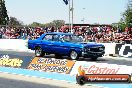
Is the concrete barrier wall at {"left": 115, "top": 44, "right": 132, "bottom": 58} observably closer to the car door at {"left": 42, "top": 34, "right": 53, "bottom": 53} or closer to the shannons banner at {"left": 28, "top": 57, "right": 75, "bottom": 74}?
the car door at {"left": 42, "top": 34, "right": 53, "bottom": 53}

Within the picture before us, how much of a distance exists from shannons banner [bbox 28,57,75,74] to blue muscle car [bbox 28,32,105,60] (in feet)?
17.6

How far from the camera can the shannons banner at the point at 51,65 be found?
1561 cm

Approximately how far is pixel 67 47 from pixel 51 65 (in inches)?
246

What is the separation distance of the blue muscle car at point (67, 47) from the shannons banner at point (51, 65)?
5.37m

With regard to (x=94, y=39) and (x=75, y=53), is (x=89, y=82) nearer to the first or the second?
Answer: (x=75, y=53)

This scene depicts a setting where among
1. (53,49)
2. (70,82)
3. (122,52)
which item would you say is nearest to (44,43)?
(53,49)

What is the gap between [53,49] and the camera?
76.1ft

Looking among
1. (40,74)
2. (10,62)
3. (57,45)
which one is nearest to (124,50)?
(57,45)

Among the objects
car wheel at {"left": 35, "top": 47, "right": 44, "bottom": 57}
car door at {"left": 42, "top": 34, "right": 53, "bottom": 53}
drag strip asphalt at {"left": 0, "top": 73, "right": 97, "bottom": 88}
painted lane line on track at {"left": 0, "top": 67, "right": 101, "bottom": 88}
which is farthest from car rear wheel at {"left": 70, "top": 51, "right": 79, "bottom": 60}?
drag strip asphalt at {"left": 0, "top": 73, "right": 97, "bottom": 88}

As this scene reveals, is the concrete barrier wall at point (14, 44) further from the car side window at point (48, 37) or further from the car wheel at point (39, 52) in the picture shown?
the car side window at point (48, 37)

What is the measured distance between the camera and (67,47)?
22.4 m

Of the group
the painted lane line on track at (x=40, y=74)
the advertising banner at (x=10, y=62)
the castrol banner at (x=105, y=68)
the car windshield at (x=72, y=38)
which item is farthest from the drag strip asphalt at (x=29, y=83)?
the car windshield at (x=72, y=38)

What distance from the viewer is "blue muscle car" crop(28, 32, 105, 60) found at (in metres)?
22.0

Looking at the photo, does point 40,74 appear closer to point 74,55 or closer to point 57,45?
point 74,55
